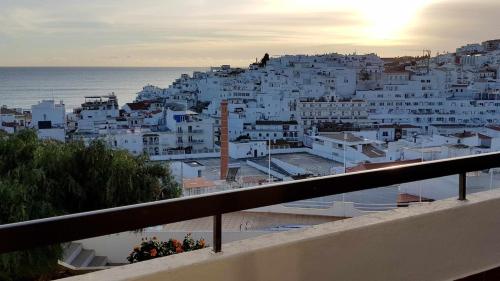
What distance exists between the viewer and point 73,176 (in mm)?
7379

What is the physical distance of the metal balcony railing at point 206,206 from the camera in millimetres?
1064

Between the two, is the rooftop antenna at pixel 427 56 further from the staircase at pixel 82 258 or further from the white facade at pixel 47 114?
the staircase at pixel 82 258

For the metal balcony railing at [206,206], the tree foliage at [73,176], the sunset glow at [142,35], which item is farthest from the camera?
the sunset glow at [142,35]

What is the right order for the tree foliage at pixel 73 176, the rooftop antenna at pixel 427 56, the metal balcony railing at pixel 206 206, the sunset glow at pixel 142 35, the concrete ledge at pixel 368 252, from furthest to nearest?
the rooftop antenna at pixel 427 56 → the sunset glow at pixel 142 35 → the tree foliage at pixel 73 176 → the concrete ledge at pixel 368 252 → the metal balcony railing at pixel 206 206

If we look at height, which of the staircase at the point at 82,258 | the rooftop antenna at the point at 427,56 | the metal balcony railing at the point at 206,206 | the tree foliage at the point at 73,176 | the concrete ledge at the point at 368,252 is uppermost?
the rooftop antenna at the point at 427,56

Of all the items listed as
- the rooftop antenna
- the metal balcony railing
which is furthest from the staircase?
the rooftop antenna

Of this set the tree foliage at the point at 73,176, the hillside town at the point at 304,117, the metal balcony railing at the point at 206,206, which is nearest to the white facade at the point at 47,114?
the hillside town at the point at 304,117

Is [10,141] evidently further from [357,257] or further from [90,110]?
[90,110]

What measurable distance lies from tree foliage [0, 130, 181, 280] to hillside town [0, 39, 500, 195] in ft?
11.8

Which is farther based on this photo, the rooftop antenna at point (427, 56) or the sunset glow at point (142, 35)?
the rooftop antenna at point (427, 56)

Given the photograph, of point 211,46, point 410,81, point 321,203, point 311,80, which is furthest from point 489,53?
point 321,203

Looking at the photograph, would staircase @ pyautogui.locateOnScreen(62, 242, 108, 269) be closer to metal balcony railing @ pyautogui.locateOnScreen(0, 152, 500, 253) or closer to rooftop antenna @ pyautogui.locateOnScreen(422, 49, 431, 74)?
metal balcony railing @ pyautogui.locateOnScreen(0, 152, 500, 253)

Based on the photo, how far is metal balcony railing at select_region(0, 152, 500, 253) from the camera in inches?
41.9

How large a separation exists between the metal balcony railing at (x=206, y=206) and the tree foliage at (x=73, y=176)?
16.5ft
